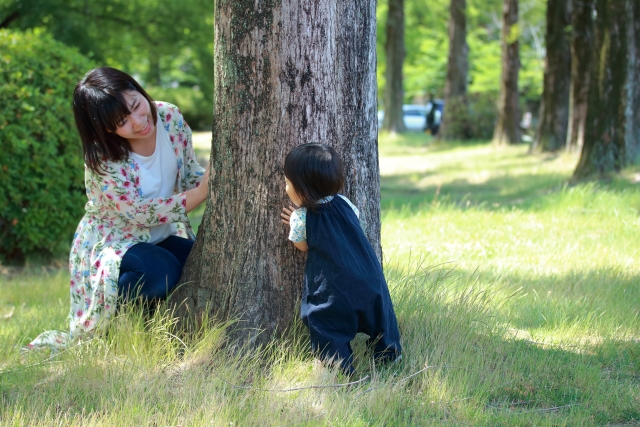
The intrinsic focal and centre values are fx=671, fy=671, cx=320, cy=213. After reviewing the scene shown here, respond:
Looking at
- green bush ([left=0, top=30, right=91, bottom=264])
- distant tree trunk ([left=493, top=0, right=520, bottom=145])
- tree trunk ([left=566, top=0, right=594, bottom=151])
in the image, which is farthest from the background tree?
tree trunk ([left=566, top=0, right=594, bottom=151])

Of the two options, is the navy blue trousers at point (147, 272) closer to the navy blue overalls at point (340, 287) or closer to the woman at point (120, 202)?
the woman at point (120, 202)

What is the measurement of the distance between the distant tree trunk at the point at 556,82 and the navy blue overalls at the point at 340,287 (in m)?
14.0

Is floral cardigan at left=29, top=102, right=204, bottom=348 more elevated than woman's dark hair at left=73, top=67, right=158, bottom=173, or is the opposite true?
woman's dark hair at left=73, top=67, right=158, bottom=173

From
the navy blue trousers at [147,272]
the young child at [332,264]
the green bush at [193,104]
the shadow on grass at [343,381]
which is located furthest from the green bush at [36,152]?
the green bush at [193,104]

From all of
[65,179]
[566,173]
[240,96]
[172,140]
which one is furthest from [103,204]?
[566,173]

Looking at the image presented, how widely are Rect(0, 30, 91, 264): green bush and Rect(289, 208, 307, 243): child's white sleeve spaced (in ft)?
14.9

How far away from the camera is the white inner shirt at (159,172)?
156 inches

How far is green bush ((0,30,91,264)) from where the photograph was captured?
273 inches

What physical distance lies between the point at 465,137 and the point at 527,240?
60.7 feet

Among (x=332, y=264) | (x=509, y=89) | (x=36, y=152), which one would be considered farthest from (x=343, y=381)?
(x=509, y=89)

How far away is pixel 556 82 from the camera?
52.6 feet

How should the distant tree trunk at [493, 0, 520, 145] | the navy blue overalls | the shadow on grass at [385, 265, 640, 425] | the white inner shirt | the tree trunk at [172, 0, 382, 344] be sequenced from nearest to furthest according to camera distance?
the shadow on grass at [385, 265, 640, 425], the navy blue overalls, the tree trunk at [172, 0, 382, 344], the white inner shirt, the distant tree trunk at [493, 0, 520, 145]

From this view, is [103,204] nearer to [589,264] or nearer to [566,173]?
[589,264]

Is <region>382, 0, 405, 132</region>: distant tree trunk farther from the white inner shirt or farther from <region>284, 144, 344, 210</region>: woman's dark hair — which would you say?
<region>284, 144, 344, 210</region>: woman's dark hair
